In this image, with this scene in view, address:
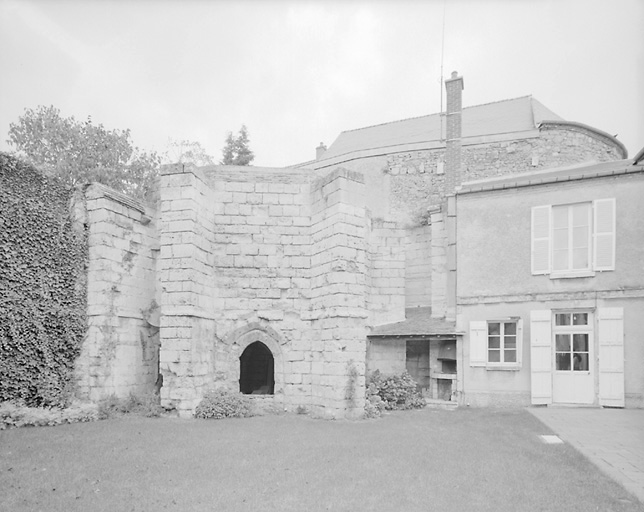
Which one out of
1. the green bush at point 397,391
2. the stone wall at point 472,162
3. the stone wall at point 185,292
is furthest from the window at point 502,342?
the stone wall at point 472,162

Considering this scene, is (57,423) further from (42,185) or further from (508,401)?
(508,401)

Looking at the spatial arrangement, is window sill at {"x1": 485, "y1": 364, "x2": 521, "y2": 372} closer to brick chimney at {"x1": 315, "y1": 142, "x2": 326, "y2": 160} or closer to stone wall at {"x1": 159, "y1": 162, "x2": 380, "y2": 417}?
stone wall at {"x1": 159, "y1": 162, "x2": 380, "y2": 417}

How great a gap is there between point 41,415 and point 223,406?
10.3 feet

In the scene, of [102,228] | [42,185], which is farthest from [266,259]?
[42,185]

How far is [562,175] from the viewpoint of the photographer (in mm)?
12906

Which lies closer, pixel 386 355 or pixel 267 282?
pixel 267 282

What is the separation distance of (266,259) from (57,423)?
499 cm

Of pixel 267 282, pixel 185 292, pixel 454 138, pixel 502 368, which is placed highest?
pixel 454 138

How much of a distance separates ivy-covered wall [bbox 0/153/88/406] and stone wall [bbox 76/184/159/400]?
0.25 metres

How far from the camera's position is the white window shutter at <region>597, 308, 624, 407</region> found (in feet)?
38.0

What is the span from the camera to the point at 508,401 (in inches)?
491

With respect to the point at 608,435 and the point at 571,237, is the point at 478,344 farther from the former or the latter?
the point at 608,435

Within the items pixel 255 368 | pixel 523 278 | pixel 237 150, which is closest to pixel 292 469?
pixel 523 278

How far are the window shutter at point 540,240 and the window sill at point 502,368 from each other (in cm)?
222
